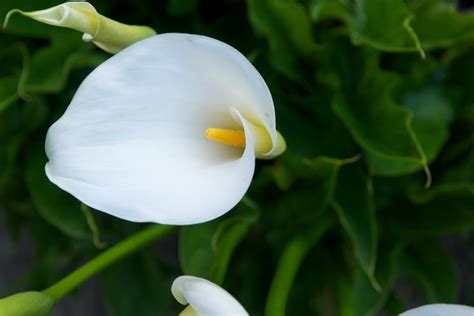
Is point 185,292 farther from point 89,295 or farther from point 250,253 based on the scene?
point 89,295

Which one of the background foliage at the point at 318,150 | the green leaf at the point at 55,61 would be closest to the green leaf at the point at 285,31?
the background foliage at the point at 318,150

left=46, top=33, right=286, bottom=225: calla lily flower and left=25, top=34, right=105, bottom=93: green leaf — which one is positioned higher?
left=46, top=33, right=286, bottom=225: calla lily flower

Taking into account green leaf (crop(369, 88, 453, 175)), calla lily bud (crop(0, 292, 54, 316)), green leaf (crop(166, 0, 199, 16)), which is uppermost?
green leaf (crop(166, 0, 199, 16))

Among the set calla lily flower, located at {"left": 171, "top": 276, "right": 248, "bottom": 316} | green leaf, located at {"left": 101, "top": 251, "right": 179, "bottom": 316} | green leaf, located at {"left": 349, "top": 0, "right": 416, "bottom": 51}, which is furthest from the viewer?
green leaf, located at {"left": 101, "top": 251, "right": 179, "bottom": 316}

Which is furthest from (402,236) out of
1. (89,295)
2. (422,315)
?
(89,295)

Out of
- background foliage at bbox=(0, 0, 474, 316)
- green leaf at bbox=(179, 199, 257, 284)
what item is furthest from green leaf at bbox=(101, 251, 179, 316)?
green leaf at bbox=(179, 199, 257, 284)

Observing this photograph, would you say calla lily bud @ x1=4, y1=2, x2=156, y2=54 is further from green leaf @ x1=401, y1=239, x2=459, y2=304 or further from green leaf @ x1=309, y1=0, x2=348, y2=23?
green leaf @ x1=401, y1=239, x2=459, y2=304
